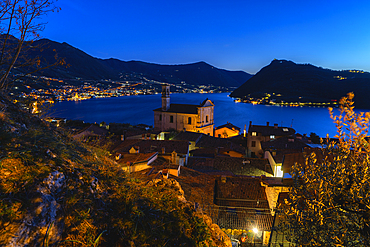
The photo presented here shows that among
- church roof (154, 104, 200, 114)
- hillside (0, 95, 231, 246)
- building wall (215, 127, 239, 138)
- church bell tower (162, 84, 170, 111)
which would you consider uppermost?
hillside (0, 95, 231, 246)

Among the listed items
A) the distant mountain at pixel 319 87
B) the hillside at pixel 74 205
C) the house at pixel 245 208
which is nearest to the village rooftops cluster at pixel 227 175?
the house at pixel 245 208

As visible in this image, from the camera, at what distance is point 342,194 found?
614 centimetres

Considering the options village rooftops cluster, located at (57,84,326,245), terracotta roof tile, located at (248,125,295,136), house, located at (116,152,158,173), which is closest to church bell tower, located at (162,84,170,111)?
village rooftops cluster, located at (57,84,326,245)

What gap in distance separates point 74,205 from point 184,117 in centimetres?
5346

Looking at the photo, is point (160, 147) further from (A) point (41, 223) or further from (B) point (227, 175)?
(A) point (41, 223)

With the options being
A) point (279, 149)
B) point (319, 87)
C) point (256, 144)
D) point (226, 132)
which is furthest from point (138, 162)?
point (319, 87)

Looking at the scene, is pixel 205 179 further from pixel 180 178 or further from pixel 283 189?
pixel 283 189

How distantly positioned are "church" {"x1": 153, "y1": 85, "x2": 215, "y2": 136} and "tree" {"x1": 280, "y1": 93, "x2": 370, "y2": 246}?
159ft

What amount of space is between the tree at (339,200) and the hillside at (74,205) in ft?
9.72

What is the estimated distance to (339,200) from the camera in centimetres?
611

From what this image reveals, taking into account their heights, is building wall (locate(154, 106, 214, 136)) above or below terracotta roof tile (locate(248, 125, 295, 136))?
below

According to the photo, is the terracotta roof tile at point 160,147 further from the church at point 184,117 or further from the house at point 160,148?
the church at point 184,117

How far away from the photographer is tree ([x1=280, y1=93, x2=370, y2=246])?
5601 mm

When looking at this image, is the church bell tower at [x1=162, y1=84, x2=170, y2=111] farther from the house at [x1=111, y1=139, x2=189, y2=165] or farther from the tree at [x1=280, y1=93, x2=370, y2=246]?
the tree at [x1=280, y1=93, x2=370, y2=246]
